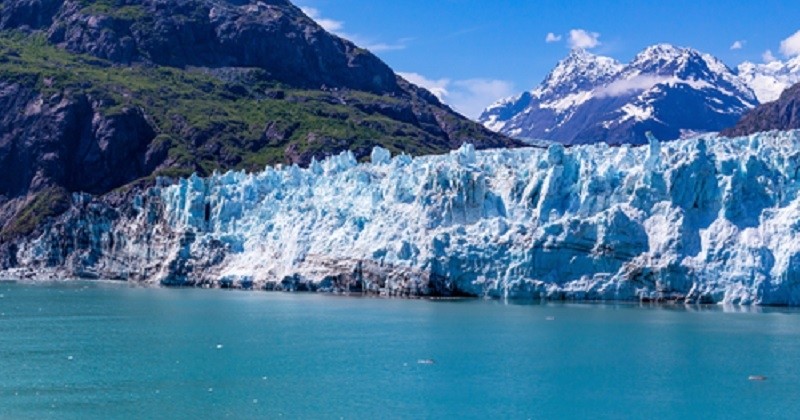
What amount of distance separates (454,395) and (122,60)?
14270 cm

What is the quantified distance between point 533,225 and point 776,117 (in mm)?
133901

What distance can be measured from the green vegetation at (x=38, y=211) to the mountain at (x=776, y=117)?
111m

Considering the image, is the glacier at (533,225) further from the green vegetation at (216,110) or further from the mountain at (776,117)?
the mountain at (776,117)

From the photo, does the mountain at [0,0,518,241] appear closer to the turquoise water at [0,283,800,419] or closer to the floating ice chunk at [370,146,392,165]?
the floating ice chunk at [370,146,392,165]

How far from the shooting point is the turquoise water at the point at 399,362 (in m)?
31.6

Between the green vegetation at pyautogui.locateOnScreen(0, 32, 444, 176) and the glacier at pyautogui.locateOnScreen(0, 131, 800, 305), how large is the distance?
50921mm

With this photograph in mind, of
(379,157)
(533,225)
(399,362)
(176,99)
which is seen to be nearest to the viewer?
(399,362)

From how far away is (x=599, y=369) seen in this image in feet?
127

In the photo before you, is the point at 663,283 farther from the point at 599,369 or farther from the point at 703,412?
the point at 703,412

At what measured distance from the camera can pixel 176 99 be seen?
152 m

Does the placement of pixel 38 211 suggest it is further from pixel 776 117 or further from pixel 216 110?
pixel 776 117

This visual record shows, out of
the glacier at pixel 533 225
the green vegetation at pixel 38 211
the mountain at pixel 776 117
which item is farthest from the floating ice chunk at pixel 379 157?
the mountain at pixel 776 117

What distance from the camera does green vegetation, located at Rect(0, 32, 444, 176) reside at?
138 metres

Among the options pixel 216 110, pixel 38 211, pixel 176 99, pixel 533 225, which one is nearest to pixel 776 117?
pixel 216 110
